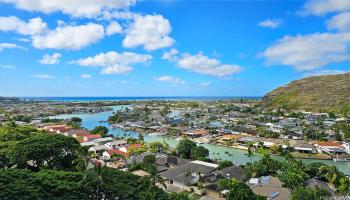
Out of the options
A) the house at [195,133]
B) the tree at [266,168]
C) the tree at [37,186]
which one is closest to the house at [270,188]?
the tree at [266,168]

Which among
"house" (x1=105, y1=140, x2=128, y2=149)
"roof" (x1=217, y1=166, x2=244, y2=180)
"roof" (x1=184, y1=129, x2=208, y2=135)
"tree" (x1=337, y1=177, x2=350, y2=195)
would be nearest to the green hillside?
"roof" (x1=184, y1=129, x2=208, y2=135)

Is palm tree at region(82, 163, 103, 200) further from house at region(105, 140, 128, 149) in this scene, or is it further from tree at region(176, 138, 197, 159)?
house at region(105, 140, 128, 149)

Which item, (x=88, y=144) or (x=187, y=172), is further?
(x=88, y=144)

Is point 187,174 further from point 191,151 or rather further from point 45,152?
point 45,152

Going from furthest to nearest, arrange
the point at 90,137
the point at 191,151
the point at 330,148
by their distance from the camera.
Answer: the point at 90,137 < the point at 330,148 < the point at 191,151

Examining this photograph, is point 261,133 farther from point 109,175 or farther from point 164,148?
point 109,175

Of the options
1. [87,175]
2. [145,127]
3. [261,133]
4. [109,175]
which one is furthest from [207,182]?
[145,127]

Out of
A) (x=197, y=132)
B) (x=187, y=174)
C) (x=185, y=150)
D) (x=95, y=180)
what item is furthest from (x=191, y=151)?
(x=197, y=132)

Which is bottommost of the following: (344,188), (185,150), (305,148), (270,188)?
(305,148)
